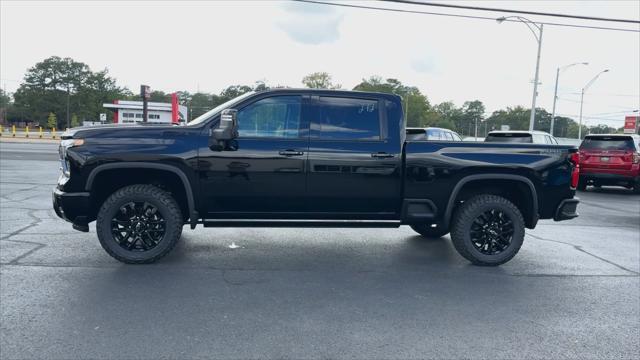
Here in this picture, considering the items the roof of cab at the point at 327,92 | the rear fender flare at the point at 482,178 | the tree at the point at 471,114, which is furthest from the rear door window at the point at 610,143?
the tree at the point at 471,114

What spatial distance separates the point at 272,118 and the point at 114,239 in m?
2.26

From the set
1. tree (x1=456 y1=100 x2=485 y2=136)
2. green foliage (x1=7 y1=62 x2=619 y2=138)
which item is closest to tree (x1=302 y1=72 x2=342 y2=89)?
green foliage (x1=7 y1=62 x2=619 y2=138)

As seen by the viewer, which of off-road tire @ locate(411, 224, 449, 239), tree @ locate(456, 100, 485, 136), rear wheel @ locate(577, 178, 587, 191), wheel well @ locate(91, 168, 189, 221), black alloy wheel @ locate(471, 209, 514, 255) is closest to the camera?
wheel well @ locate(91, 168, 189, 221)

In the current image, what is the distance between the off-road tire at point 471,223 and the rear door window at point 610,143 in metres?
10.5

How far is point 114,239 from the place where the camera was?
16.9 feet

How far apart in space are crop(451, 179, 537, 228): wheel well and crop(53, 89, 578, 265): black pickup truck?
28 millimetres

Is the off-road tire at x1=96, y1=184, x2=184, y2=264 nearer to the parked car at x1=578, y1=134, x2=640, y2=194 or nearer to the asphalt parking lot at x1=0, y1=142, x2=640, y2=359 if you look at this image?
the asphalt parking lot at x1=0, y1=142, x2=640, y2=359

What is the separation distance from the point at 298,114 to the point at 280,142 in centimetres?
42

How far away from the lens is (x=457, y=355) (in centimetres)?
332

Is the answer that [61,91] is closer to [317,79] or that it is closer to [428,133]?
[317,79]

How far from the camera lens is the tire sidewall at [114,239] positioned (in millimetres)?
5074

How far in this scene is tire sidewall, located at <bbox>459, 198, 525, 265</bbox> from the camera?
555cm

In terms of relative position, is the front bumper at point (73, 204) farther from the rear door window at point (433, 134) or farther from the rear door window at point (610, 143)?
the rear door window at point (610, 143)

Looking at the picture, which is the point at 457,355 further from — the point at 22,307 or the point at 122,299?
the point at 22,307
